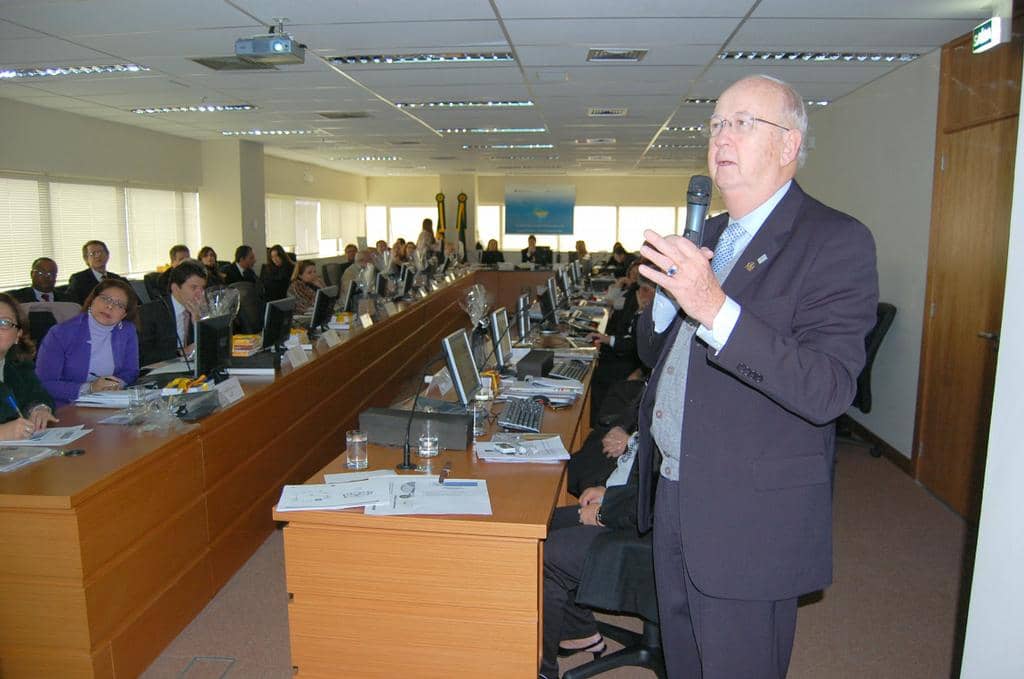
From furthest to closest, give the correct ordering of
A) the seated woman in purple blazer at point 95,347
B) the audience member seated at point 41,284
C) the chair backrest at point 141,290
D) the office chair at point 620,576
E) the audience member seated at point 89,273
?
1. the chair backrest at point 141,290
2. the audience member seated at point 89,273
3. the audience member seated at point 41,284
4. the seated woman in purple blazer at point 95,347
5. the office chair at point 620,576

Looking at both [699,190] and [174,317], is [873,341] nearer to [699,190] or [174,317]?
[699,190]

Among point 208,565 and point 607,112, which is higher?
point 607,112

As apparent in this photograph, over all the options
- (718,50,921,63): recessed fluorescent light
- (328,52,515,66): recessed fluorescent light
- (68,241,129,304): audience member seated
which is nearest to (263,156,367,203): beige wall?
(68,241,129,304): audience member seated

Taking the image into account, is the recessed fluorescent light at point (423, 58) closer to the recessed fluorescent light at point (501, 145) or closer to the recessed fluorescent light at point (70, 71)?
the recessed fluorescent light at point (70, 71)

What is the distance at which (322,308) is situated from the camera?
519cm


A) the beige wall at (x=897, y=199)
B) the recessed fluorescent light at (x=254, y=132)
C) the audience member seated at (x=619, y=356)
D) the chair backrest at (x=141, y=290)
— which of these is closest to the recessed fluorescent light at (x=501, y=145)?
the recessed fluorescent light at (x=254, y=132)

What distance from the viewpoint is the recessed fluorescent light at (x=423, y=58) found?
5.29 metres

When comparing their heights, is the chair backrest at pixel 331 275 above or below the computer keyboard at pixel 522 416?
above

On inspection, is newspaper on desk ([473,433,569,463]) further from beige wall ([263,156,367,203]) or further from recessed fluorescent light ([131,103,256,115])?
beige wall ([263,156,367,203])

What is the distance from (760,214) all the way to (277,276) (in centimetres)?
861

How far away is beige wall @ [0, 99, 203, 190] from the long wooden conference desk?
19.9 feet

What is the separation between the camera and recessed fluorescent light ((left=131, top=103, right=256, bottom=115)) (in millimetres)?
7605

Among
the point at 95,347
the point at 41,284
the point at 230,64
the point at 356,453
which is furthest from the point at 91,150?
the point at 356,453

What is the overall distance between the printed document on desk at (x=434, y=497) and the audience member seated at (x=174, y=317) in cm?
247
